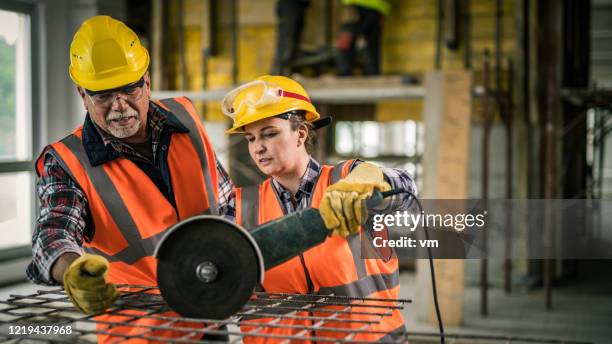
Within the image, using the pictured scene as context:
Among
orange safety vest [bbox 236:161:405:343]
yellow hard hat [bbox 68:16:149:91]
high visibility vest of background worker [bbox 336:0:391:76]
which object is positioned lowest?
orange safety vest [bbox 236:161:405:343]

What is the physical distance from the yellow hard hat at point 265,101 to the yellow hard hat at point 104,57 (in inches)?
15.7

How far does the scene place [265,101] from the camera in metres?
2.99

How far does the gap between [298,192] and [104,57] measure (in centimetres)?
94

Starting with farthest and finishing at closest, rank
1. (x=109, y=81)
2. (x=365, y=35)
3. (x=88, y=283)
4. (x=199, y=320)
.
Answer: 1. (x=365, y=35)
2. (x=109, y=81)
3. (x=88, y=283)
4. (x=199, y=320)

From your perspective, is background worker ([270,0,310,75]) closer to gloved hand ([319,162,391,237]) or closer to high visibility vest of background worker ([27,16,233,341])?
high visibility vest of background worker ([27,16,233,341])

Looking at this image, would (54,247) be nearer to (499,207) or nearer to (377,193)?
(377,193)

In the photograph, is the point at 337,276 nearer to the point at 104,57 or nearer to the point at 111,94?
the point at 111,94

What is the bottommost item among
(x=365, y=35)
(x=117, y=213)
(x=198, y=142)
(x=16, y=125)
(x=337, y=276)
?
(x=337, y=276)

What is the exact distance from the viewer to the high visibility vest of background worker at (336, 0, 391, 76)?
9055mm

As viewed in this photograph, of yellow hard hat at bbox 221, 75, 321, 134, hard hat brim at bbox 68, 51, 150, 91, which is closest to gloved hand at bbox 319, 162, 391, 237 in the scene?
yellow hard hat at bbox 221, 75, 321, 134

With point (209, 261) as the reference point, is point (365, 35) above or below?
above

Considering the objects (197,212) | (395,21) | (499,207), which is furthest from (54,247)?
(395,21)

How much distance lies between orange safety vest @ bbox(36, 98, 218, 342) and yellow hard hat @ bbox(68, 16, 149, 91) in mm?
316

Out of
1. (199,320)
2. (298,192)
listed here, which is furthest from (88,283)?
(298,192)
